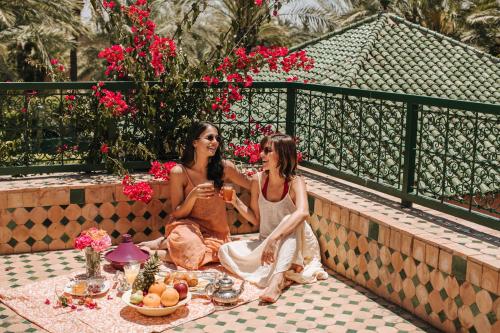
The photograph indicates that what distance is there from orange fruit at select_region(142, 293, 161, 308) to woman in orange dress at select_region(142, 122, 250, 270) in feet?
3.27

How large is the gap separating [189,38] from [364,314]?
77.4ft

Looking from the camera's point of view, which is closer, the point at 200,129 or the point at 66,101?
the point at 200,129

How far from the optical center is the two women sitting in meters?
5.25

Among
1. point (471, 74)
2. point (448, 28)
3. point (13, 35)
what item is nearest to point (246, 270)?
point (471, 74)

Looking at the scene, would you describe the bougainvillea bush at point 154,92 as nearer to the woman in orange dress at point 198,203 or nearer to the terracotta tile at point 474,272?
the woman in orange dress at point 198,203

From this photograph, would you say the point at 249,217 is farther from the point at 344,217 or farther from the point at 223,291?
the point at 223,291

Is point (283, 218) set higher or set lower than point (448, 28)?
lower

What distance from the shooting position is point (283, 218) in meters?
5.49

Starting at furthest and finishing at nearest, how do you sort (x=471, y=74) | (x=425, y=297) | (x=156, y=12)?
(x=156, y=12) → (x=471, y=74) → (x=425, y=297)

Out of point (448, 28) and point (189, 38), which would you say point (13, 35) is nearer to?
point (189, 38)

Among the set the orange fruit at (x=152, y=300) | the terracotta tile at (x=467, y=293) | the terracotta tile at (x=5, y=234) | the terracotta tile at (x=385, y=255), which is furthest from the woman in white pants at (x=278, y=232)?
the terracotta tile at (x=5, y=234)

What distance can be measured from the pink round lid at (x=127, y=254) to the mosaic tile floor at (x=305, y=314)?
0.45 metres

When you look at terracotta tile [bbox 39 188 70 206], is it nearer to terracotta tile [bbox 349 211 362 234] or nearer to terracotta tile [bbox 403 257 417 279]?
terracotta tile [bbox 349 211 362 234]

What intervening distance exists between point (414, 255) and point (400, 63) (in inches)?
489
